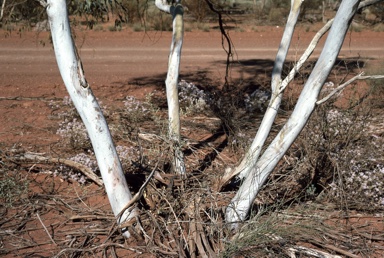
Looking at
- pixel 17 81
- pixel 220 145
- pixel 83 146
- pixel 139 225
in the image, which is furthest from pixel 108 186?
pixel 17 81

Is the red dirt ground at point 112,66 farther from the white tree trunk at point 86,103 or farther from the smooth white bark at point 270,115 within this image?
the white tree trunk at point 86,103

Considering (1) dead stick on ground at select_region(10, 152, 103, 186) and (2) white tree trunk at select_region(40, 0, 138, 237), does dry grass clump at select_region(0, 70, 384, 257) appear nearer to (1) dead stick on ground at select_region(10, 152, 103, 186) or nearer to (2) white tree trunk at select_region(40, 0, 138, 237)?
(1) dead stick on ground at select_region(10, 152, 103, 186)

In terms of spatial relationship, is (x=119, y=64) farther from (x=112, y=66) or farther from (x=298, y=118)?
(x=298, y=118)

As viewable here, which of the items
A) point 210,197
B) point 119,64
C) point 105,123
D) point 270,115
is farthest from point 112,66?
point 210,197

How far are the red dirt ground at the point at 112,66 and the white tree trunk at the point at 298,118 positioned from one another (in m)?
0.98

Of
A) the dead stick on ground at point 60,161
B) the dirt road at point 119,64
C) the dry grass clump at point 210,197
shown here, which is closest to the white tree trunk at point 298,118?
A: the dry grass clump at point 210,197

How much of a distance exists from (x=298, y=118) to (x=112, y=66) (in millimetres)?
9309

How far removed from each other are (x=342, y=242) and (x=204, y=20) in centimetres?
1962

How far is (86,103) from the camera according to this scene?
213 inches

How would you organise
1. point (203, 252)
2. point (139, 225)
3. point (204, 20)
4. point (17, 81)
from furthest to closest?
point (204, 20)
point (17, 81)
point (139, 225)
point (203, 252)

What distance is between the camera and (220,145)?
809cm

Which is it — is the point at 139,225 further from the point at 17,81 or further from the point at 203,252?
the point at 17,81

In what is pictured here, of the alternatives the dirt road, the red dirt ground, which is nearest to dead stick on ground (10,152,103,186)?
the red dirt ground

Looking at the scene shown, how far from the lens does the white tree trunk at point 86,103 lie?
521 centimetres
